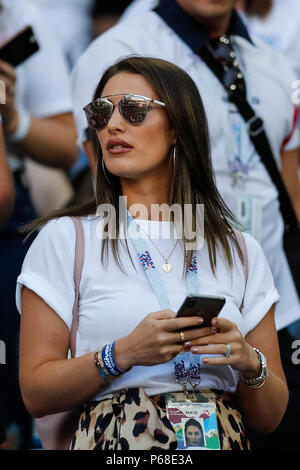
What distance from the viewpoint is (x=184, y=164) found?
9.54ft

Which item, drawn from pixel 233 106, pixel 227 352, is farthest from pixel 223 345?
pixel 233 106

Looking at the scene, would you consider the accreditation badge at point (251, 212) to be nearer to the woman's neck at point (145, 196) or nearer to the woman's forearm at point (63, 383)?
the woman's neck at point (145, 196)

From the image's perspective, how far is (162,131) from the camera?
283cm

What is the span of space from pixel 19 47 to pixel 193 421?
184cm

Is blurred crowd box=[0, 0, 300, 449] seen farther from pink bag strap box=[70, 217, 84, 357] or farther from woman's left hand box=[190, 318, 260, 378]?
woman's left hand box=[190, 318, 260, 378]

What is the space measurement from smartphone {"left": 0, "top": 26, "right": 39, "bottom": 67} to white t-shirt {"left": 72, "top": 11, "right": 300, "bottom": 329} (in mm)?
225

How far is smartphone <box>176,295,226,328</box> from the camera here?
228cm

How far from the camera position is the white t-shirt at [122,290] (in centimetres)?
255

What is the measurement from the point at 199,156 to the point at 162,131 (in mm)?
177

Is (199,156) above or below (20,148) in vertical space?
below

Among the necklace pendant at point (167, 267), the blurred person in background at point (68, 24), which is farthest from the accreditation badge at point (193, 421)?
the blurred person in background at point (68, 24)

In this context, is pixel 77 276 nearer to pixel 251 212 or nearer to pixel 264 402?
pixel 264 402

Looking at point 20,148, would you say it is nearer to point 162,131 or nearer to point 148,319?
point 162,131
